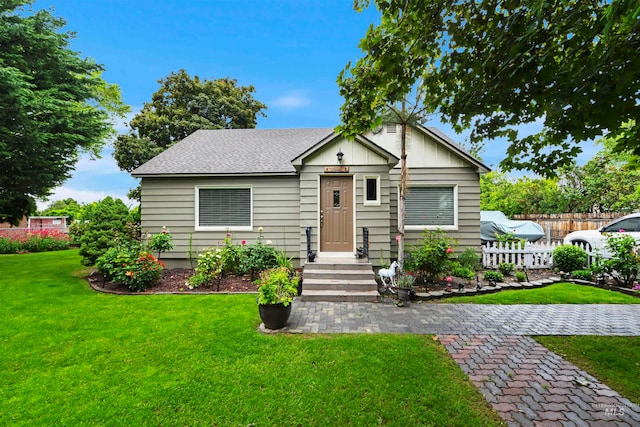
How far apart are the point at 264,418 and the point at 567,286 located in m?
8.02

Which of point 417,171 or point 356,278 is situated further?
point 417,171

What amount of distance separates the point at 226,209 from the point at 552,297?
8779 millimetres

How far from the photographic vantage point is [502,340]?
4.00 m

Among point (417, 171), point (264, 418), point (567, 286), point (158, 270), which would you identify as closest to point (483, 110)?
point (264, 418)

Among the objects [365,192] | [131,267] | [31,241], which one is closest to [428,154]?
[365,192]

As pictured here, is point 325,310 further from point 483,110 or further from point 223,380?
point 483,110

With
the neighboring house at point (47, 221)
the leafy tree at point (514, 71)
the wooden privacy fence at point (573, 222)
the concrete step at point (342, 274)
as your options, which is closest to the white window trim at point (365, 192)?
the concrete step at point (342, 274)

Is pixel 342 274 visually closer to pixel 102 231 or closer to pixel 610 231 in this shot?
pixel 102 231

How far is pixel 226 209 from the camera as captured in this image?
339 inches

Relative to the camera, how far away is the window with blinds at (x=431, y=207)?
28.3 feet

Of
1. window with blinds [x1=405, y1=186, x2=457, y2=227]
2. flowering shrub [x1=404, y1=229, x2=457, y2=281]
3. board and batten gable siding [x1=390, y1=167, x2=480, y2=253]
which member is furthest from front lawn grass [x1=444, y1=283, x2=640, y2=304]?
window with blinds [x1=405, y1=186, x2=457, y2=227]

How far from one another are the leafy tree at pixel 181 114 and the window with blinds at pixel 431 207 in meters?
15.3

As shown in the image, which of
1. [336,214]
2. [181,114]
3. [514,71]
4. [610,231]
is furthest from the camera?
[181,114]

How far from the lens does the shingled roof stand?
841 cm
